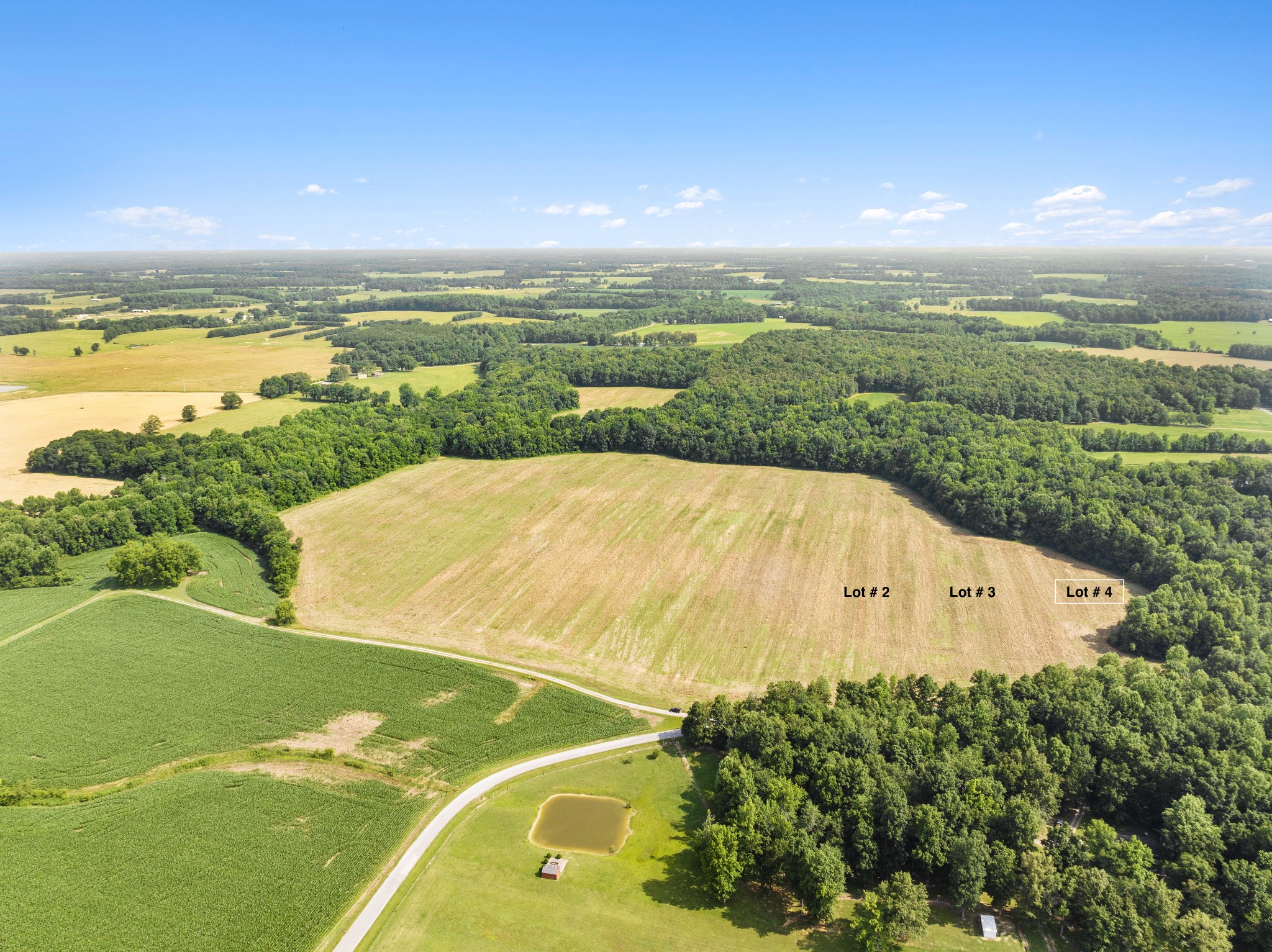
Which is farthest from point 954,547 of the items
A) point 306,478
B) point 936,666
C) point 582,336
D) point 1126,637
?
point 582,336

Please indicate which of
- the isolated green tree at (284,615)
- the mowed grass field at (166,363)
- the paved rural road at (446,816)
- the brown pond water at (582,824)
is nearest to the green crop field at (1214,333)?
the paved rural road at (446,816)

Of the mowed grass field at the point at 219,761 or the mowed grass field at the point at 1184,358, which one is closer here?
the mowed grass field at the point at 219,761

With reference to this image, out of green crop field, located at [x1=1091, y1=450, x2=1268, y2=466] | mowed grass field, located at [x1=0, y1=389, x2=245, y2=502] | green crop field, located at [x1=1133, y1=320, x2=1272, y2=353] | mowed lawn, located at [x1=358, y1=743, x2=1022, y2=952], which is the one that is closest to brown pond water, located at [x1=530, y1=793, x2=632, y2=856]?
mowed lawn, located at [x1=358, y1=743, x2=1022, y2=952]

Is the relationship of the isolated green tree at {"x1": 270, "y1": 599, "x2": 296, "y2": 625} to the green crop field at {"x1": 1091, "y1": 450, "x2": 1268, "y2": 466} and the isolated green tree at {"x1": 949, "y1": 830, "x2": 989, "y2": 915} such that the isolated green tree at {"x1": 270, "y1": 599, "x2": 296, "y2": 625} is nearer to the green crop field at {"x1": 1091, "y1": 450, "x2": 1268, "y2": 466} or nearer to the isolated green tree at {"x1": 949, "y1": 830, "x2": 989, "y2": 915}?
the isolated green tree at {"x1": 949, "y1": 830, "x2": 989, "y2": 915}

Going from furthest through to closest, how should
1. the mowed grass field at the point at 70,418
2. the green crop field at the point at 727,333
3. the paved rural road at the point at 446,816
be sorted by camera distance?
the green crop field at the point at 727,333 → the mowed grass field at the point at 70,418 → the paved rural road at the point at 446,816

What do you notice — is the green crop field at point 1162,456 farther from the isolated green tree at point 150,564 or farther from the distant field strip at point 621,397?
the isolated green tree at point 150,564

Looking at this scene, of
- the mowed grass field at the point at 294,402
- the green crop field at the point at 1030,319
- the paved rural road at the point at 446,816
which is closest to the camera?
the paved rural road at the point at 446,816
